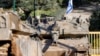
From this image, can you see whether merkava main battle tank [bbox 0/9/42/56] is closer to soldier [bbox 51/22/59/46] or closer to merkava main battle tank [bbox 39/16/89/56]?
merkava main battle tank [bbox 39/16/89/56]

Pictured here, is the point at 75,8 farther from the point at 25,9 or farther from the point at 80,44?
the point at 80,44

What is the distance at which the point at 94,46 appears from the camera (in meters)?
14.6

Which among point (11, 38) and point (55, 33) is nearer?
point (11, 38)

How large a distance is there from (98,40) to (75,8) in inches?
448

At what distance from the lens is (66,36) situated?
9.06 m

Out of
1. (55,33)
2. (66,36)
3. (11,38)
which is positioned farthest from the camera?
(66,36)

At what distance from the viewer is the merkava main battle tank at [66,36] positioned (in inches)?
336

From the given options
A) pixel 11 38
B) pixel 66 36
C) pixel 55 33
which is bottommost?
pixel 66 36

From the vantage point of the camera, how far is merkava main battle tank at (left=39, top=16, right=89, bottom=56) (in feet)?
28.0

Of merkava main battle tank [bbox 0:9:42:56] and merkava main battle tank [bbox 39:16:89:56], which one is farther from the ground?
merkava main battle tank [bbox 0:9:42:56]

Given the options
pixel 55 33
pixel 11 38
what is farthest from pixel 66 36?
pixel 11 38

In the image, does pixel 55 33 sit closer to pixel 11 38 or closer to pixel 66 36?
pixel 66 36

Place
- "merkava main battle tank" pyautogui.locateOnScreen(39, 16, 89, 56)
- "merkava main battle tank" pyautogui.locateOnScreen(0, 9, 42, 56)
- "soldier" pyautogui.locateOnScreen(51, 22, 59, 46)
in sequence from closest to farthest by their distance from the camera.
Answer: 1. "merkava main battle tank" pyautogui.locateOnScreen(0, 9, 42, 56)
2. "merkava main battle tank" pyautogui.locateOnScreen(39, 16, 89, 56)
3. "soldier" pyautogui.locateOnScreen(51, 22, 59, 46)

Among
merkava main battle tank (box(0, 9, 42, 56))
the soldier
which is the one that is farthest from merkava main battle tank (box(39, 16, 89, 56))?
merkava main battle tank (box(0, 9, 42, 56))
